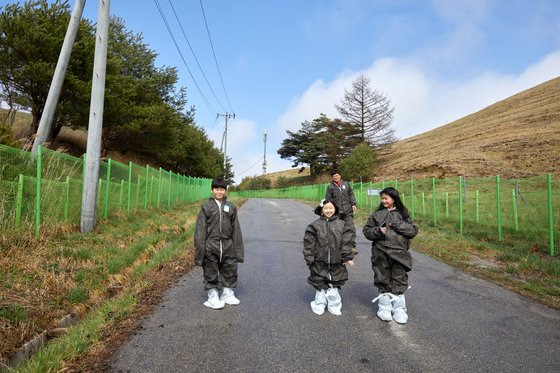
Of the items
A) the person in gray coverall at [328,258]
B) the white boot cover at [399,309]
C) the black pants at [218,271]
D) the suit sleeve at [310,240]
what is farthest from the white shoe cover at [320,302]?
the black pants at [218,271]

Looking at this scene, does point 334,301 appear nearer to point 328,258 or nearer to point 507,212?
point 328,258

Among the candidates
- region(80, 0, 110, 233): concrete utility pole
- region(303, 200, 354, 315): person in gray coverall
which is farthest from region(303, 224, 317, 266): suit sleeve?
region(80, 0, 110, 233): concrete utility pole

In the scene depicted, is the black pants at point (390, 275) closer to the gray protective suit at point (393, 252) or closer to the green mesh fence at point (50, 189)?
the gray protective suit at point (393, 252)

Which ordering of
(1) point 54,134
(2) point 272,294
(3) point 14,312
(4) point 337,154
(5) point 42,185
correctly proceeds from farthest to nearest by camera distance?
(4) point 337,154, (1) point 54,134, (5) point 42,185, (2) point 272,294, (3) point 14,312

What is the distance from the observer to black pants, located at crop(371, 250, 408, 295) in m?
4.37

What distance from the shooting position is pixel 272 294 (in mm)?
5355

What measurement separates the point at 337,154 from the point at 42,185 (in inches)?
1946

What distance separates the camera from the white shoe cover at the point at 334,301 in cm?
455

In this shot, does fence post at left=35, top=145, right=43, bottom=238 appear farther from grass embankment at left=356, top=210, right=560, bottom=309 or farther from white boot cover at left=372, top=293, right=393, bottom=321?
grass embankment at left=356, top=210, right=560, bottom=309

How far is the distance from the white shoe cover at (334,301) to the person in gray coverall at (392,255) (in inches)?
18.1

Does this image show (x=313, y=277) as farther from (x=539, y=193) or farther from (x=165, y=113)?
(x=165, y=113)

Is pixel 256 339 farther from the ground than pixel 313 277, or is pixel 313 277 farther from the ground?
pixel 313 277

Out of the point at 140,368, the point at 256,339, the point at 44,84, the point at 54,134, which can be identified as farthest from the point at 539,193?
Result: the point at 54,134

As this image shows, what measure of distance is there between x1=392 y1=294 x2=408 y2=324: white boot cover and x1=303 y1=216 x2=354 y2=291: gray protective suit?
62 centimetres
